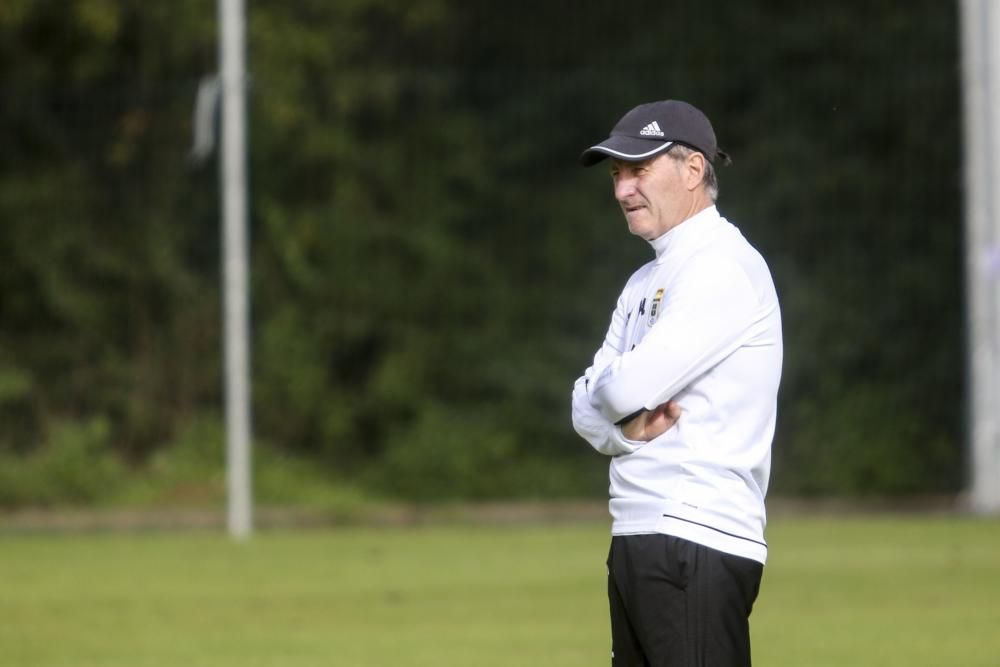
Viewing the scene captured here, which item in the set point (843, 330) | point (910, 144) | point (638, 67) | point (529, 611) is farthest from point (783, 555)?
point (638, 67)

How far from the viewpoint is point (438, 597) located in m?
8.94

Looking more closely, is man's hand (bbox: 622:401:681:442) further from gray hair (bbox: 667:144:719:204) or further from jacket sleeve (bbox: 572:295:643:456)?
gray hair (bbox: 667:144:719:204)

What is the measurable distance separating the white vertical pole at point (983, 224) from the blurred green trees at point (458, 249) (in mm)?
1277

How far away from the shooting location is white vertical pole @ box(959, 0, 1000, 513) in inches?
479

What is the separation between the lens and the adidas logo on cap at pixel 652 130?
141 inches

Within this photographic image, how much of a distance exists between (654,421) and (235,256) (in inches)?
349

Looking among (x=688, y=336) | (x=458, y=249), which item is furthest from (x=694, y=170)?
(x=458, y=249)

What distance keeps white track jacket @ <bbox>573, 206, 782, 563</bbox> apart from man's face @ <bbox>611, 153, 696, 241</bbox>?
0.08 m

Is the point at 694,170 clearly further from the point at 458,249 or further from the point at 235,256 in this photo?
the point at 458,249

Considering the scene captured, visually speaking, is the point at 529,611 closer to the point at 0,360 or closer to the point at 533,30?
the point at 0,360

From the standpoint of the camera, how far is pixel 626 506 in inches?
139

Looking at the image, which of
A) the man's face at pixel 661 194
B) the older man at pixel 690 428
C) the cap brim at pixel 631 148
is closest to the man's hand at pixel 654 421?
the older man at pixel 690 428

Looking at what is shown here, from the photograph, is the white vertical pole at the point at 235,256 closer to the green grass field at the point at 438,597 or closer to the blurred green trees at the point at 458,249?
the green grass field at the point at 438,597

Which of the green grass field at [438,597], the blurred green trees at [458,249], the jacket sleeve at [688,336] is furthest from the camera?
the blurred green trees at [458,249]
